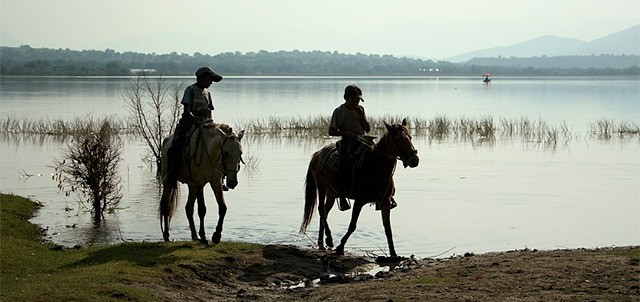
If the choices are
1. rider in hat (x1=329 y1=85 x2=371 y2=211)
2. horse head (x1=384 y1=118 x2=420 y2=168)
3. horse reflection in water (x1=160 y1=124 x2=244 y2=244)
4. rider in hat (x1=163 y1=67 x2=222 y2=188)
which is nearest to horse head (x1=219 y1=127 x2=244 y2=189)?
horse reflection in water (x1=160 y1=124 x2=244 y2=244)

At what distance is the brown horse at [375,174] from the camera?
44.8ft

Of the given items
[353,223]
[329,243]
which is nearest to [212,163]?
[353,223]

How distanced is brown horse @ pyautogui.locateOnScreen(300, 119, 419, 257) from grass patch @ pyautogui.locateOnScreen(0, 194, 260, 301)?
152 cm

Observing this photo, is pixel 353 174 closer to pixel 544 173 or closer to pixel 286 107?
pixel 544 173

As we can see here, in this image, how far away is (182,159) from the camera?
48.1 ft

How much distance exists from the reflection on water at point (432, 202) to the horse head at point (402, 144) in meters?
2.46

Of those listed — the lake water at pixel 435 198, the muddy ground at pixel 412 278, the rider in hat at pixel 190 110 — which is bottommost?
the lake water at pixel 435 198

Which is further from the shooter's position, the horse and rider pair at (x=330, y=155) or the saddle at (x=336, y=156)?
the saddle at (x=336, y=156)

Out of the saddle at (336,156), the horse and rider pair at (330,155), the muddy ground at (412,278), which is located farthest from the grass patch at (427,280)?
the saddle at (336,156)

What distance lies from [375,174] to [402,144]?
832mm

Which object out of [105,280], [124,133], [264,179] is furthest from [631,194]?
[124,133]

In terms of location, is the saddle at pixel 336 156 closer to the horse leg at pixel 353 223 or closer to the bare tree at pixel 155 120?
the horse leg at pixel 353 223

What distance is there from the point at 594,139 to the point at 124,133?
2186 centimetres

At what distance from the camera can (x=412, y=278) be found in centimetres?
1212
